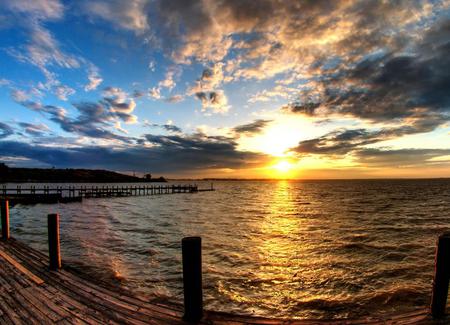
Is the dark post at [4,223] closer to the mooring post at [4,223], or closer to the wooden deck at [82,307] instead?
the mooring post at [4,223]

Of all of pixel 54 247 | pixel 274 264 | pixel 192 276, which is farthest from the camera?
pixel 274 264

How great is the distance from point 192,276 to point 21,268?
5269 millimetres

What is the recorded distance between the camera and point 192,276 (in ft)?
13.5

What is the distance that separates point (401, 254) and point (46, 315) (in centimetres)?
1436

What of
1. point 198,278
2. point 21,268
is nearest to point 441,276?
point 198,278

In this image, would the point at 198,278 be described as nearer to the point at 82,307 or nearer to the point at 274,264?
the point at 82,307

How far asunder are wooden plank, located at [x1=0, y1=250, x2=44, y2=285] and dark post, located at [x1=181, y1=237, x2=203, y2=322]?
3724 mm

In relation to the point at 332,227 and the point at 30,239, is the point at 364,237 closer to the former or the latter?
the point at 332,227

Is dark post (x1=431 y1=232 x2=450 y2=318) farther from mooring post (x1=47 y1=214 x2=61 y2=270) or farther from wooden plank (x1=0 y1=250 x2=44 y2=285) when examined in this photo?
mooring post (x1=47 y1=214 x2=61 y2=270)

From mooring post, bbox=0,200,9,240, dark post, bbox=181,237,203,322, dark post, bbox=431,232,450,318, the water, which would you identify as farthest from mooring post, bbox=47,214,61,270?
dark post, bbox=431,232,450,318

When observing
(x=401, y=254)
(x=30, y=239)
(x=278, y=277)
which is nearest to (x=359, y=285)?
(x=278, y=277)

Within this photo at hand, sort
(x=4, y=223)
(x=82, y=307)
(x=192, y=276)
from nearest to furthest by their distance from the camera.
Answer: (x=192, y=276) < (x=82, y=307) < (x=4, y=223)

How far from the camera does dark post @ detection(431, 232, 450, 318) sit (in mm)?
4234

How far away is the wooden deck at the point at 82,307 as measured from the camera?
13.5 ft
